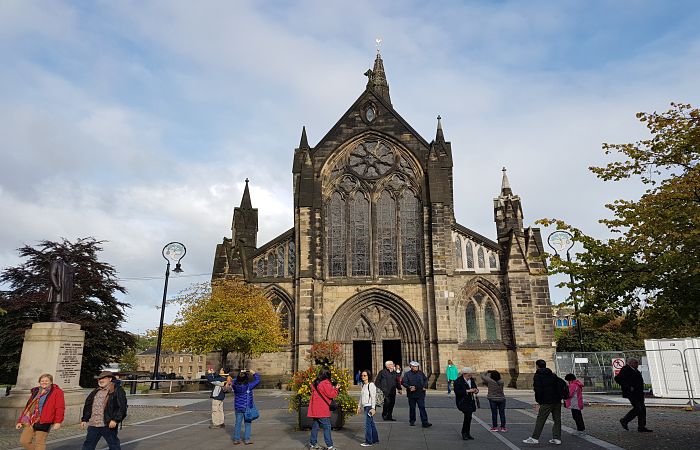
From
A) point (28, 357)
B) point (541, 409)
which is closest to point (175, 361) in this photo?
point (28, 357)

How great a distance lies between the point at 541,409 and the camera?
9898 mm

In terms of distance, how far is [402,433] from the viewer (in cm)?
1124

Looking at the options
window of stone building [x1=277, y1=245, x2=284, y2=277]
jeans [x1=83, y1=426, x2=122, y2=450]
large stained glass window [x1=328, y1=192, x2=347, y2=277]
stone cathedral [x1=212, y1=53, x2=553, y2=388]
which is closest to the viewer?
jeans [x1=83, y1=426, x2=122, y2=450]

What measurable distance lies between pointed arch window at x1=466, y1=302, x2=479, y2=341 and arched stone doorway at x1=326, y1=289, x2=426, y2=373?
8.81ft

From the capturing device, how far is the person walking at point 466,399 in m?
10.3

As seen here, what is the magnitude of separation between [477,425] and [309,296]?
15370 millimetres

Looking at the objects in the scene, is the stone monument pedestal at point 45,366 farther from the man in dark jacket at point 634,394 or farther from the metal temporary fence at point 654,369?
the metal temporary fence at point 654,369

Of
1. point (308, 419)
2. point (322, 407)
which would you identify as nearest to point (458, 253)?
point (308, 419)

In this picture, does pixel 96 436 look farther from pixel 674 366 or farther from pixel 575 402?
pixel 674 366

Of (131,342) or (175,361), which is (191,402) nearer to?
(131,342)

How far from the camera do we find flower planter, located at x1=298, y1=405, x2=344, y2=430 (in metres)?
11.6

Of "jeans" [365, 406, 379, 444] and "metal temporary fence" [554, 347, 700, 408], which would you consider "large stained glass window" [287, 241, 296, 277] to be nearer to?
"metal temporary fence" [554, 347, 700, 408]

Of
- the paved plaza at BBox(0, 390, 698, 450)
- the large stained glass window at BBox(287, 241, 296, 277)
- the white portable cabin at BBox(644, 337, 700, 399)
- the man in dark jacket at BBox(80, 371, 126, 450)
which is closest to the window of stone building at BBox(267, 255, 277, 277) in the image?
the large stained glass window at BBox(287, 241, 296, 277)

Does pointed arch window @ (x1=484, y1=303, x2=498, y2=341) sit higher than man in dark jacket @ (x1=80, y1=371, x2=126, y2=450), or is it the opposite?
pointed arch window @ (x1=484, y1=303, x2=498, y2=341)
